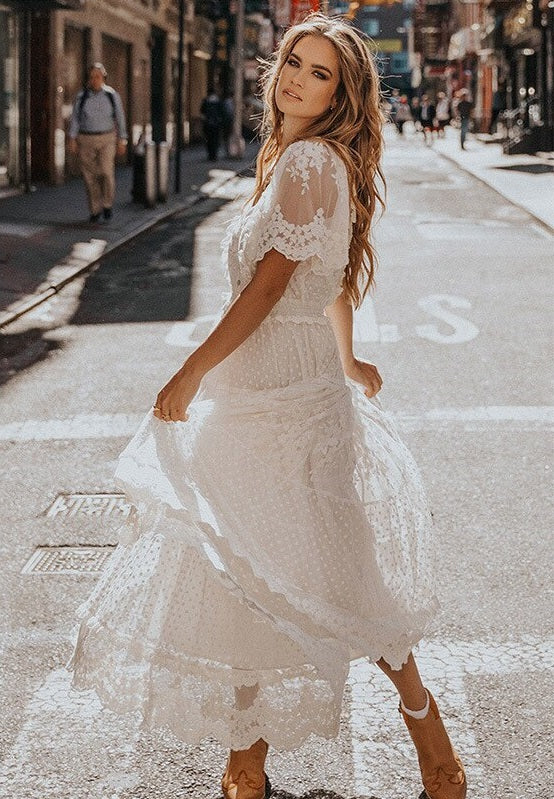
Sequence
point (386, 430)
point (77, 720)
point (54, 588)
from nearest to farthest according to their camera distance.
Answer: point (386, 430)
point (77, 720)
point (54, 588)

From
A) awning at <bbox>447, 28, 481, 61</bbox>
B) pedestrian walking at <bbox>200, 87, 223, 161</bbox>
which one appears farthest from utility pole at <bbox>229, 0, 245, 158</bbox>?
awning at <bbox>447, 28, 481, 61</bbox>

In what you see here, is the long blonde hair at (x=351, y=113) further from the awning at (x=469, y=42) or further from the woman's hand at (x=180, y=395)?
the awning at (x=469, y=42)

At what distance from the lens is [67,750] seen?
347 centimetres

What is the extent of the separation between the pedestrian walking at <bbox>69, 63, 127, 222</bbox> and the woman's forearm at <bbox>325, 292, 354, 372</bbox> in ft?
46.7

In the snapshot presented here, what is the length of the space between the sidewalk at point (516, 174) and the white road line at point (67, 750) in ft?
48.4

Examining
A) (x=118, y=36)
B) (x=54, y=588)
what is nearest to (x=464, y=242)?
(x=54, y=588)

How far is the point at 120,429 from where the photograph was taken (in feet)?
23.7

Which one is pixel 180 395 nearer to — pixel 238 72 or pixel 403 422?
pixel 403 422

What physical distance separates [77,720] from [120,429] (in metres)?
3.66

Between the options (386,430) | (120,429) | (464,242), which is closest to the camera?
(386,430)

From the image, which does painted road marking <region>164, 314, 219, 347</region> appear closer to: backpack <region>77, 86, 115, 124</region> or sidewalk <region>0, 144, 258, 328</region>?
sidewalk <region>0, 144, 258, 328</region>

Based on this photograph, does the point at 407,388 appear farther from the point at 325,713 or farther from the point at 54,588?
the point at 325,713

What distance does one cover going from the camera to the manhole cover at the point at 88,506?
18.7 feet

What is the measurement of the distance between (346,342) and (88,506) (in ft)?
9.16
